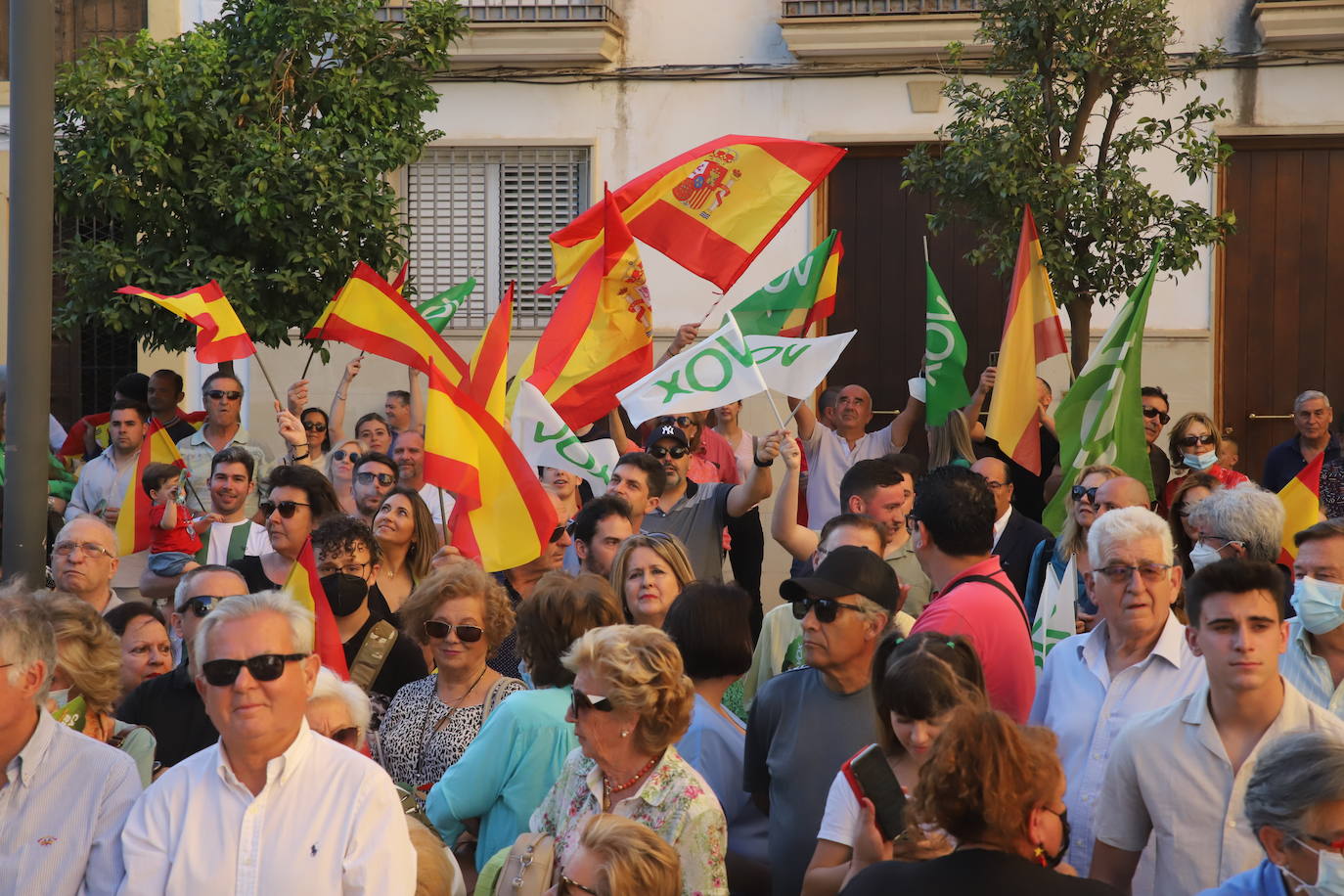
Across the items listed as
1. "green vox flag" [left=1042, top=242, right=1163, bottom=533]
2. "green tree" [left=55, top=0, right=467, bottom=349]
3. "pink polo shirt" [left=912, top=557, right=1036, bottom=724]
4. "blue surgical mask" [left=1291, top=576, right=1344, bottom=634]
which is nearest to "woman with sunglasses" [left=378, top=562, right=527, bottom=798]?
"pink polo shirt" [left=912, top=557, right=1036, bottom=724]

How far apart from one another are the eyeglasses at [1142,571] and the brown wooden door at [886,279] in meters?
9.76

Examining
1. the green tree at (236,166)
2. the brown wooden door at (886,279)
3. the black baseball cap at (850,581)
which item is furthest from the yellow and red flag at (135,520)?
the brown wooden door at (886,279)

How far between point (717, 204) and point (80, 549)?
4.54m

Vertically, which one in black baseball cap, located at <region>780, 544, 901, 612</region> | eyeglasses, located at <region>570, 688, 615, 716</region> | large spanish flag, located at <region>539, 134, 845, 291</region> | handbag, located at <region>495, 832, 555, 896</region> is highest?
large spanish flag, located at <region>539, 134, 845, 291</region>

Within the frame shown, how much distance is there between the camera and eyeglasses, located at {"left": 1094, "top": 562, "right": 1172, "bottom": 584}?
4.32 meters

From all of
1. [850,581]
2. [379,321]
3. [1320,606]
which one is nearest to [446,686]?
[850,581]

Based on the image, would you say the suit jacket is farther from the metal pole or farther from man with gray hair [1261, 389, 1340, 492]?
the metal pole

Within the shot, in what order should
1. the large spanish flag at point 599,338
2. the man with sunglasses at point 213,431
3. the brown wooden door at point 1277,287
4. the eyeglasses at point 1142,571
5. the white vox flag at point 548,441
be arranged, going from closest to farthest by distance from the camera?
the eyeglasses at point 1142,571 < the white vox flag at point 548,441 < the large spanish flag at point 599,338 < the man with sunglasses at point 213,431 < the brown wooden door at point 1277,287

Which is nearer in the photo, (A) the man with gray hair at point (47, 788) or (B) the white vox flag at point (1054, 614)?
(A) the man with gray hair at point (47, 788)

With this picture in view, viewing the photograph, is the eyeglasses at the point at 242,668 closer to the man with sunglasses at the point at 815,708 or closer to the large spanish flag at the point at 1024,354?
the man with sunglasses at the point at 815,708

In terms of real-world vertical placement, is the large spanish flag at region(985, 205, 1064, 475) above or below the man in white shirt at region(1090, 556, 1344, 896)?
above

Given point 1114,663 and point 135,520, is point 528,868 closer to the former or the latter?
point 1114,663

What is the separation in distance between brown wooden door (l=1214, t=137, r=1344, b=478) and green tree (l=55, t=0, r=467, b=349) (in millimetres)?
7126

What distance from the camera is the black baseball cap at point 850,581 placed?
4.44 m
